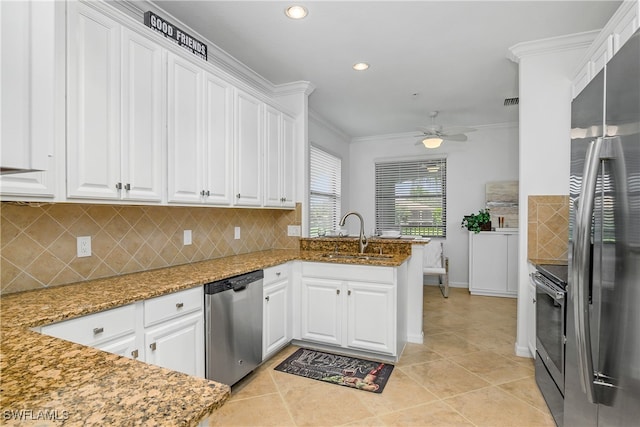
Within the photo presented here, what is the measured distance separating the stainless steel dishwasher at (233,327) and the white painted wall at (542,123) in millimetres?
2290

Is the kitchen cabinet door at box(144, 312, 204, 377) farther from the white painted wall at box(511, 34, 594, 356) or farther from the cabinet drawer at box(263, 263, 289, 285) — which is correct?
the white painted wall at box(511, 34, 594, 356)

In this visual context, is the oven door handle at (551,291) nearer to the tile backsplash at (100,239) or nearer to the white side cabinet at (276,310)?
the white side cabinet at (276,310)

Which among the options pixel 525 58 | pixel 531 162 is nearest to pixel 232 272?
pixel 531 162

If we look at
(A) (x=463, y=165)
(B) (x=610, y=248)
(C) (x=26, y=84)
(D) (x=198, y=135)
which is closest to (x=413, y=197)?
(A) (x=463, y=165)

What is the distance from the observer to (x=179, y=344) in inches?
78.9

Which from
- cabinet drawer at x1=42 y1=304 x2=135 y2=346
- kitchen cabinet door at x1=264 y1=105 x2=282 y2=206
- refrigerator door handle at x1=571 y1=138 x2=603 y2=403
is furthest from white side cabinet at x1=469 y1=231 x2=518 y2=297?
cabinet drawer at x1=42 y1=304 x2=135 y2=346

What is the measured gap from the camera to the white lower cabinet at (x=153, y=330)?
152cm

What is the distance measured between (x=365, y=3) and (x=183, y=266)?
2.35 m

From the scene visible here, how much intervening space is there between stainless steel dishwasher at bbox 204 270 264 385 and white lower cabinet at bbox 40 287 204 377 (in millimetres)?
58

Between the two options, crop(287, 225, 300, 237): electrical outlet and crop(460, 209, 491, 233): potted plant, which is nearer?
crop(287, 225, 300, 237): electrical outlet

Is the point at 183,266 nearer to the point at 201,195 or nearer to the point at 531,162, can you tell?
the point at 201,195

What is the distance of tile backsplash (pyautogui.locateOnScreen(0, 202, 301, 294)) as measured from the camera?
1727 millimetres

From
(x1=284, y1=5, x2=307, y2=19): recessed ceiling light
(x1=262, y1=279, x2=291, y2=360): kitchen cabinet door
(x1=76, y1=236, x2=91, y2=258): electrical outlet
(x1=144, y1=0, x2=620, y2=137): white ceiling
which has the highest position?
(x1=144, y1=0, x2=620, y2=137): white ceiling

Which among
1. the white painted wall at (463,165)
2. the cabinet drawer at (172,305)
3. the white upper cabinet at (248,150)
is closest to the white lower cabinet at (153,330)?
the cabinet drawer at (172,305)
